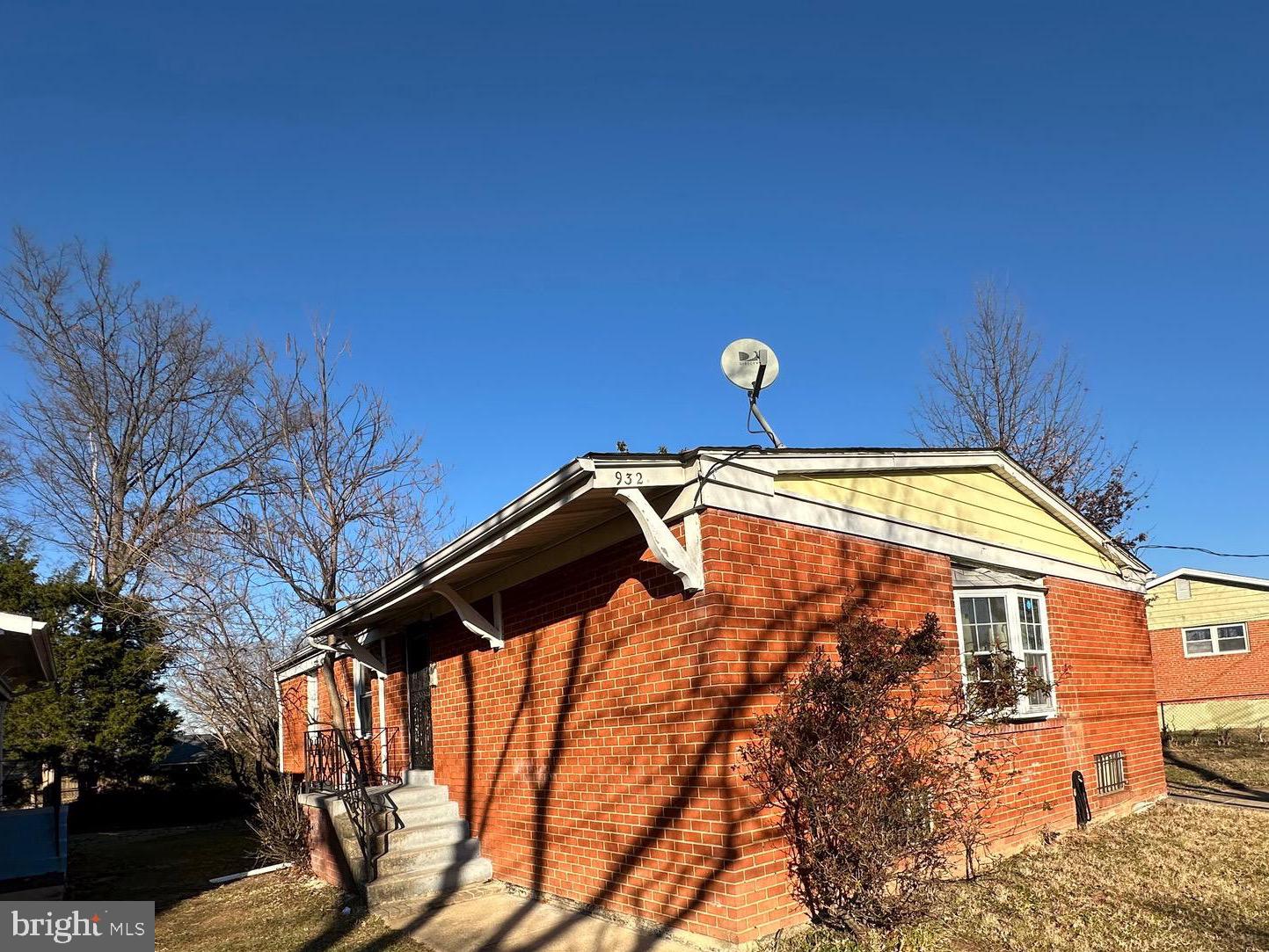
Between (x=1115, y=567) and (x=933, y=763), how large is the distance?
691 centimetres

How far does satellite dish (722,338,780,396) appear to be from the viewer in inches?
292

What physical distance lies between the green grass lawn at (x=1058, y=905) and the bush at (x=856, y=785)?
29 cm

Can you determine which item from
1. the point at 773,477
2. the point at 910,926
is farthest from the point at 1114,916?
the point at 773,477

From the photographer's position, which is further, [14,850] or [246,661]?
[246,661]

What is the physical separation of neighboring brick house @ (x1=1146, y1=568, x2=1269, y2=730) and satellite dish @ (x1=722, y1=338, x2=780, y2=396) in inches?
797

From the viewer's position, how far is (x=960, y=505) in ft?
29.0

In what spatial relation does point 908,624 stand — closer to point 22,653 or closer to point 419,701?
point 419,701

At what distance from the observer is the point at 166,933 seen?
8.45 metres

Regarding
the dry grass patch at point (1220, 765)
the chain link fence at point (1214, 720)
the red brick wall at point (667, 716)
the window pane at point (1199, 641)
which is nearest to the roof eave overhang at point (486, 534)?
the red brick wall at point (667, 716)

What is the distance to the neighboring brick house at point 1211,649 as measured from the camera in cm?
2352

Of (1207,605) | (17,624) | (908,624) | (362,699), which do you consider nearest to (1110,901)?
(908,624)

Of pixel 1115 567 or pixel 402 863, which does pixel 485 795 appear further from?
pixel 1115 567

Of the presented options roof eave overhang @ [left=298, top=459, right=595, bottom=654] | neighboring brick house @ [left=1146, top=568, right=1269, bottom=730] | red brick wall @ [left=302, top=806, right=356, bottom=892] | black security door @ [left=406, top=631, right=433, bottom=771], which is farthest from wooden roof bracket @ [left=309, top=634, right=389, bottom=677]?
neighboring brick house @ [left=1146, top=568, right=1269, bottom=730]

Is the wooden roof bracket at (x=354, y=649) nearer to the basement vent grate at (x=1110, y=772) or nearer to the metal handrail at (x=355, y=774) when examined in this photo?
the metal handrail at (x=355, y=774)
